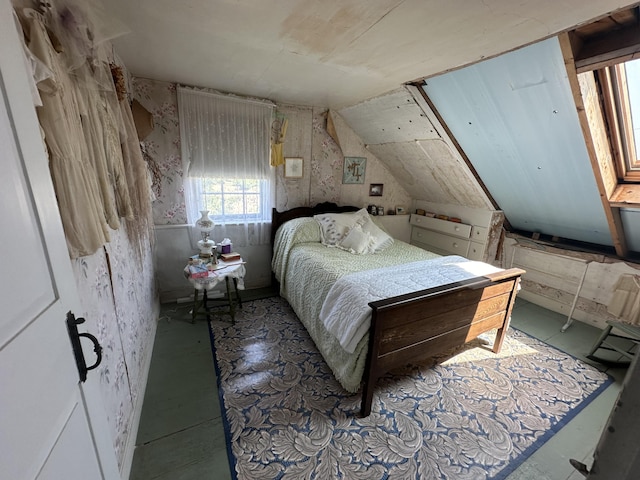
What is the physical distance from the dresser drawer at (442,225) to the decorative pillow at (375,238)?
40.6 inches

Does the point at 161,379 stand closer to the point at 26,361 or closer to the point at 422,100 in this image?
the point at 26,361

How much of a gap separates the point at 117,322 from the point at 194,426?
2.53 feet

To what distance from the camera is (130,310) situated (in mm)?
1710

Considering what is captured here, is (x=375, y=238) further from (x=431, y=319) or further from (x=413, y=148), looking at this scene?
(x=431, y=319)

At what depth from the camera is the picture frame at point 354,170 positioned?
11.7ft

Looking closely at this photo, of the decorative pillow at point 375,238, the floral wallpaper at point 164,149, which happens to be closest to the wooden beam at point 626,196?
the decorative pillow at point 375,238

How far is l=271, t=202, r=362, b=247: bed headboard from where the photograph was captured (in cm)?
324

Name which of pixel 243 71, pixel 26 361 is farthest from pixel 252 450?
pixel 243 71

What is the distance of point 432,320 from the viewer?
5.94 ft

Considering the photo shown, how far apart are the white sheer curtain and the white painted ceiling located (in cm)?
45

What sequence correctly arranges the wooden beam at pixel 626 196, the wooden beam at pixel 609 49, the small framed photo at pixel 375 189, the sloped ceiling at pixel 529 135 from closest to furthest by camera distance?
1. the wooden beam at pixel 609 49
2. the sloped ceiling at pixel 529 135
3. the wooden beam at pixel 626 196
4. the small framed photo at pixel 375 189

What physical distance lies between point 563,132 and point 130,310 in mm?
3254

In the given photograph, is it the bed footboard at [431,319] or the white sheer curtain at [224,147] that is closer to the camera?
the bed footboard at [431,319]

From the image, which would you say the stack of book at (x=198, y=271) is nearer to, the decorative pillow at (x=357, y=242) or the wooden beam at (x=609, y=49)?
the decorative pillow at (x=357, y=242)
